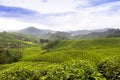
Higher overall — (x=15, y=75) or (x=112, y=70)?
(x=15, y=75)

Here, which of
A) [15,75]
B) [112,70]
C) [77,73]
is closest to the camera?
[77,73]

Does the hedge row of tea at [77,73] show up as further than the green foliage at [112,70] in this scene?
No

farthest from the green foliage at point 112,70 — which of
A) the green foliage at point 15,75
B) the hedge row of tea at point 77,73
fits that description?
the green foliage at point 15,75

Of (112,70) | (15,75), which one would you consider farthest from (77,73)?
(15,75)

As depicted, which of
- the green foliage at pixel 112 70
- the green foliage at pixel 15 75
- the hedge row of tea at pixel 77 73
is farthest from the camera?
the green foliage at pixel 112 70

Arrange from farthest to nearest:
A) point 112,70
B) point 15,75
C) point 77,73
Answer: point 112,70
point 15,75
point 77,73

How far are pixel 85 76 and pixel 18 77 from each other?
655 inches

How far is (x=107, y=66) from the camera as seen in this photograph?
5941cm

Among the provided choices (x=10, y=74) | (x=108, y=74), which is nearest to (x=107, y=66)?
(x=108, y=74)

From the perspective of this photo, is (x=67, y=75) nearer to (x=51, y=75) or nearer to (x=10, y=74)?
(x=51, y=75)

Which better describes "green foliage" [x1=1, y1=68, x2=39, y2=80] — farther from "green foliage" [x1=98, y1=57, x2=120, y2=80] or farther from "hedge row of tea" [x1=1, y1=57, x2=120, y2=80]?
"green foliage" [x1=98, y1=57, x2=120, y2=80]

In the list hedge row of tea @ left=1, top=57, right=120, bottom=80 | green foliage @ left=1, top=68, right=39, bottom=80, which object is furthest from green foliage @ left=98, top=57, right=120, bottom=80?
green foliage @ left=1, top=68, right=39, bottom=80

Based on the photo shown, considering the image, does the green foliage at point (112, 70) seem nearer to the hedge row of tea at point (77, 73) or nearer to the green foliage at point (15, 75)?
the hedge row of tea at point (77, 73)

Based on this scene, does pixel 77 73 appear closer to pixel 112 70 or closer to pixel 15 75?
pixel 112 70
